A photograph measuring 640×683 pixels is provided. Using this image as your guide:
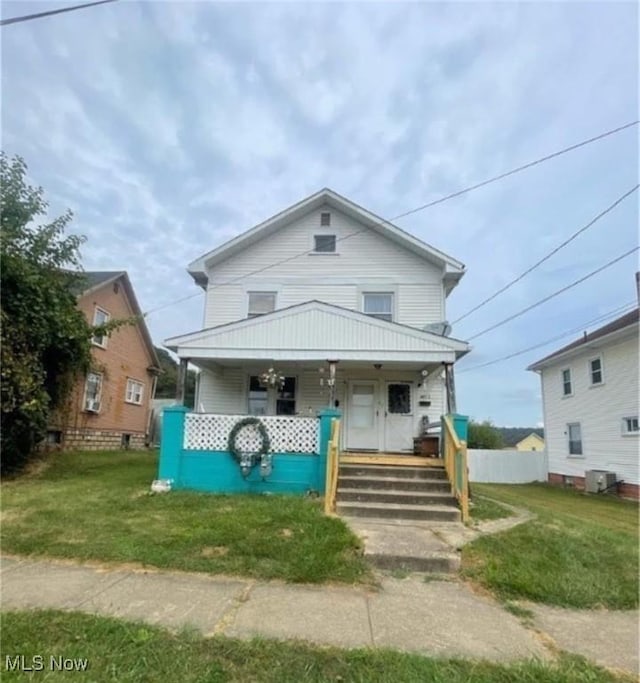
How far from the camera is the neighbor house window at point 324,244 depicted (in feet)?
39.8

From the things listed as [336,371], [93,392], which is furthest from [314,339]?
[93,392]

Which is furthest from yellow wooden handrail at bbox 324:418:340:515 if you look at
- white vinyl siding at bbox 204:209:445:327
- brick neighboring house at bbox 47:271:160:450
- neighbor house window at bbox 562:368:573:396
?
neighbor house window at bbox 562:368:573:396

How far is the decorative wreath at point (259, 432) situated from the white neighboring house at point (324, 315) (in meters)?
1.35

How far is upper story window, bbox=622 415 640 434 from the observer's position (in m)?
13.5

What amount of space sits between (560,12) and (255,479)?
8841mm

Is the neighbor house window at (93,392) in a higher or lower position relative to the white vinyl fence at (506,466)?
higher

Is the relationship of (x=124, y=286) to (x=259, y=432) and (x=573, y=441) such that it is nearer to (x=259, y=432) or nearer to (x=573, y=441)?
(x=259, y=432)

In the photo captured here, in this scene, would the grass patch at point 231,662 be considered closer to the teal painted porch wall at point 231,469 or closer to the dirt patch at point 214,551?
the dirt patch at point 214,551

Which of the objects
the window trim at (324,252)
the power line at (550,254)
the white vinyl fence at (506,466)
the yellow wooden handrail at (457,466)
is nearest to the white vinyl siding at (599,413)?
the white vinyl fence at (506,466)

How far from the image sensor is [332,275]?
1191 centimetres

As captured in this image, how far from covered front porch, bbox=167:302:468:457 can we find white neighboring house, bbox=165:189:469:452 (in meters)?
0.03

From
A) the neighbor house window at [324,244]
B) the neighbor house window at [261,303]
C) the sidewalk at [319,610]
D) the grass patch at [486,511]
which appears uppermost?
the neighbor house window at [324,244]

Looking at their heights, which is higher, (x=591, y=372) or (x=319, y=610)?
(x=591, y=372)

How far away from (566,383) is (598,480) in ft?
15.0
